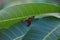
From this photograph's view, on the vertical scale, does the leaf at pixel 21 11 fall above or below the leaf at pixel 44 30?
above

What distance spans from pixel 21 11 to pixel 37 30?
Result: 0.09m

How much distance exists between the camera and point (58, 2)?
108 centimetres

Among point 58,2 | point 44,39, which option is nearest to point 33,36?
point 44,39

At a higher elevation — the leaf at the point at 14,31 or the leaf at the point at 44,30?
the leaf at the point at 14,31

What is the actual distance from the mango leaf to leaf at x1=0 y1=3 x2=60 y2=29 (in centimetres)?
4

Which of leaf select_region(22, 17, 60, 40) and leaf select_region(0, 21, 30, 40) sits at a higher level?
leaf select_region(0, 21, 30, 40)

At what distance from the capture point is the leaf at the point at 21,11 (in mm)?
564

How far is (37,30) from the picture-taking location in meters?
0.62

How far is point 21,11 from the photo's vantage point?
1.93 feet

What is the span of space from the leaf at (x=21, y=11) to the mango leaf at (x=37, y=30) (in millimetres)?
43

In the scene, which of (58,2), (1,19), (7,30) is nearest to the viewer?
(1,19)

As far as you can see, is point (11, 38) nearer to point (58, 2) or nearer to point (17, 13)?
point (17, 13)

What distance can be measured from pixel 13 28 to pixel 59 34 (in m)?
0.17

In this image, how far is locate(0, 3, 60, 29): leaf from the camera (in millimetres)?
564
